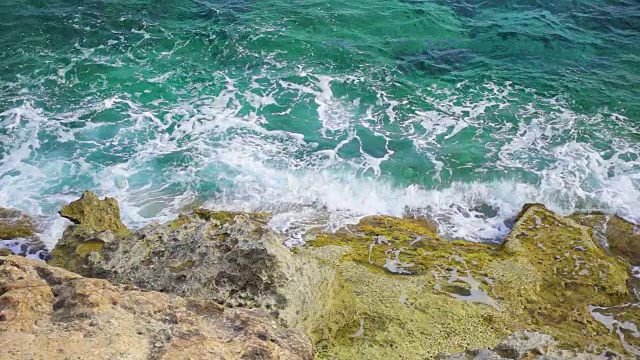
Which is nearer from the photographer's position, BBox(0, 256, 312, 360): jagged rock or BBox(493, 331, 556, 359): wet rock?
BBox(0, 256, 312, 360): jagged rock

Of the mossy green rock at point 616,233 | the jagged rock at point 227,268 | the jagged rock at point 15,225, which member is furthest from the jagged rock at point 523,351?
the jagged rock at point 15,225

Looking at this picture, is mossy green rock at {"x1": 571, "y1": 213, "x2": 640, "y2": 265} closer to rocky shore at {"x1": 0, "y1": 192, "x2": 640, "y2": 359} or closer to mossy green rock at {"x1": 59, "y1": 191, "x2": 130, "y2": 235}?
rocky shore at {"x1": 0, "y1": 192, "x2": 640, "y2": 359}

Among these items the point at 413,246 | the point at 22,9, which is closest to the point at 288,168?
the point at 413,246

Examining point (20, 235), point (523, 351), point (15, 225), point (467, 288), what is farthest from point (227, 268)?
point (15, 225)

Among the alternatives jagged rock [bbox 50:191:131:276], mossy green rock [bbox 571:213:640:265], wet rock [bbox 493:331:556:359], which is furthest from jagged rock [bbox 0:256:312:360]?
mossy green rock [bbox 571:213:640:265]

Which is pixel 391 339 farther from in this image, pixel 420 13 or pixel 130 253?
pixel 420 13

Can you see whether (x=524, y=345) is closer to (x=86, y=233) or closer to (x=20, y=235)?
(x=86, y=233)
